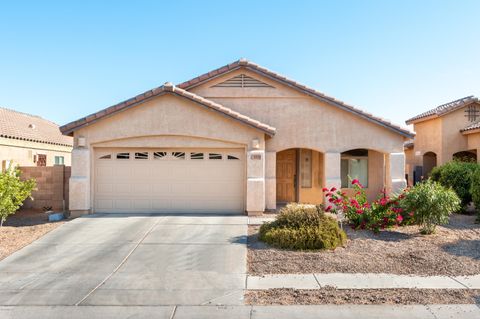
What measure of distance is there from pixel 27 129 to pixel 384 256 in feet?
72.3

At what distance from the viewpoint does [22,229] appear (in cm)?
1105

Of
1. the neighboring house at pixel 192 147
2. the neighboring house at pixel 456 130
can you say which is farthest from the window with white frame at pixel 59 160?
the neighboring house at pixel 456 130

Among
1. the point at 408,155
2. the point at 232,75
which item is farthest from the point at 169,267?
the point at 408,155

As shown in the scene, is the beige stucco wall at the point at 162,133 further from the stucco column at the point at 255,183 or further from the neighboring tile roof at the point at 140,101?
the neighboring tile roof at the point at 140,101

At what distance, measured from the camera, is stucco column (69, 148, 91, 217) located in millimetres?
12438


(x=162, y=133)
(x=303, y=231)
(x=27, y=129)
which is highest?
(x=27, y=129)

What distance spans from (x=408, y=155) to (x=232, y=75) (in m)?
15.4

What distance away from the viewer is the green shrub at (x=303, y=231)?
8.69 metres

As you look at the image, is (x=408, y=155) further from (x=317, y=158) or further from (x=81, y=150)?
(x=81, y=150)

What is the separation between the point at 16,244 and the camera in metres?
9.40

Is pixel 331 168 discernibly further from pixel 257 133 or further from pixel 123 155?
pixel 123 155

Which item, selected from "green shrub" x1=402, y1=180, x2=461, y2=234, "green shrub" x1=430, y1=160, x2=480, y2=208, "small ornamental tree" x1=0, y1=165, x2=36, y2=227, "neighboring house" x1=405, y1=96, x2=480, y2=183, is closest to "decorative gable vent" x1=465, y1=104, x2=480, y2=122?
"neighboring house" x1=405, y1=96, x2=480, y2=183

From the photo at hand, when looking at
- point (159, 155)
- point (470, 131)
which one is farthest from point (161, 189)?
point (470, 131)

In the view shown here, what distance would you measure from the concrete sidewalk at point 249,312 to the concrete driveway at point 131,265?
21 cm
